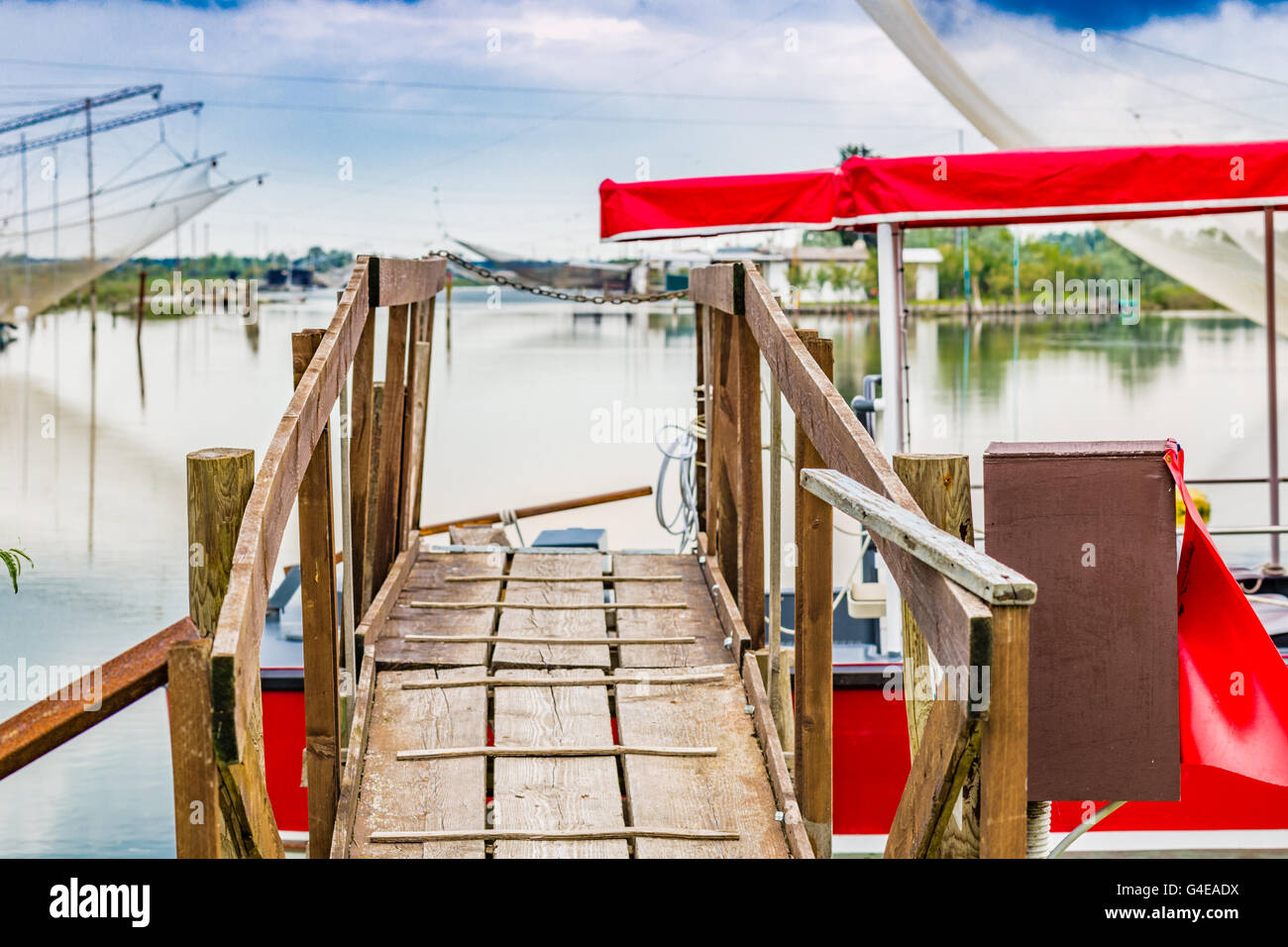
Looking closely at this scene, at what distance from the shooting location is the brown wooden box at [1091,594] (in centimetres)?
286

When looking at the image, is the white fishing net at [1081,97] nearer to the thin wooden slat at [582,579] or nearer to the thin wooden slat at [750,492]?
the thin wooden slat at [582,579]

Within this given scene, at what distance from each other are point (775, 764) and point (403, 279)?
6.80 feet

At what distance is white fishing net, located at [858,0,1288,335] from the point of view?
28.3 feet

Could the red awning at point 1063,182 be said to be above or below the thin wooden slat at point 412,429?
above

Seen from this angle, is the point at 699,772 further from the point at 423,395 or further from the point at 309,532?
the point at 423,395

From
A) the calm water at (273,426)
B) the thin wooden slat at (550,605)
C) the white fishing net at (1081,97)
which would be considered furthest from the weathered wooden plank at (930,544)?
the white fishing net at (1081,97)

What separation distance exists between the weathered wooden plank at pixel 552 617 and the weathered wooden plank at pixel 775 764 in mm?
503

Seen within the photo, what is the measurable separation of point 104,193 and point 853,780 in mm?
29576

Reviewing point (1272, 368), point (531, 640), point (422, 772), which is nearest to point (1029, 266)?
point (1272, 368)

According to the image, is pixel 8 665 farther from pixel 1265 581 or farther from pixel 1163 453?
pixel 1163 453

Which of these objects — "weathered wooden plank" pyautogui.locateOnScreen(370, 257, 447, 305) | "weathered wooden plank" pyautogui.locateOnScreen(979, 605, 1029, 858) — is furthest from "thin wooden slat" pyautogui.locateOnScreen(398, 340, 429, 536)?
"weathered wooden plank" pyautogui.locateOnScreen(979, 605, 1029, 858)

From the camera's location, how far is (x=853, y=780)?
611 cm

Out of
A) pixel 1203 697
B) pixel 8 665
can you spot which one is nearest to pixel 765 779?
pixel 1203 697

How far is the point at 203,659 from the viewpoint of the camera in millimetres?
2031
